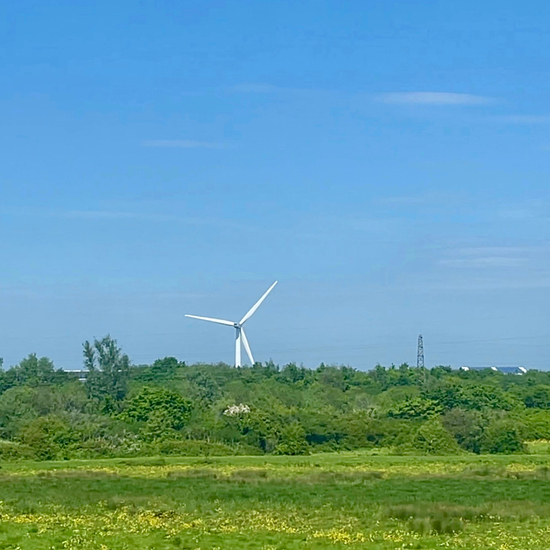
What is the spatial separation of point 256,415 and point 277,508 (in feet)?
209

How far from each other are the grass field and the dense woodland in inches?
1041

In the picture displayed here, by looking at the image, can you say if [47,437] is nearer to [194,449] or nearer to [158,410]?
[194,449]

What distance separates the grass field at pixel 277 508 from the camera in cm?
3203

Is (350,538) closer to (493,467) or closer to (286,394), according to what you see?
(493,467)

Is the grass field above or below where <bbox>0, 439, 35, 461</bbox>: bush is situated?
below

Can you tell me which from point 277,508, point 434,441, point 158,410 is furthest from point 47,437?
point 277,508

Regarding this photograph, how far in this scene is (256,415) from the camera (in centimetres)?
10619

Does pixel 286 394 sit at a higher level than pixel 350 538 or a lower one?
higher

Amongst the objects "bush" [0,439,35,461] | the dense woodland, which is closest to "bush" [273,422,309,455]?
the dense woodland

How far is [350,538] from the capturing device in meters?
32.4

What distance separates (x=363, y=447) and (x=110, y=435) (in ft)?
81.4

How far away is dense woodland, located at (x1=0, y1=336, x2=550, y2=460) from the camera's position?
9888cm

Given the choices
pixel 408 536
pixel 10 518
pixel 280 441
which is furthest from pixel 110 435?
pixel 408 536

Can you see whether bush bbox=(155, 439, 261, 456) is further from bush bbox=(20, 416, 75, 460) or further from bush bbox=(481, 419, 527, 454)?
bush bbox=(481, 419, 527, 454)
